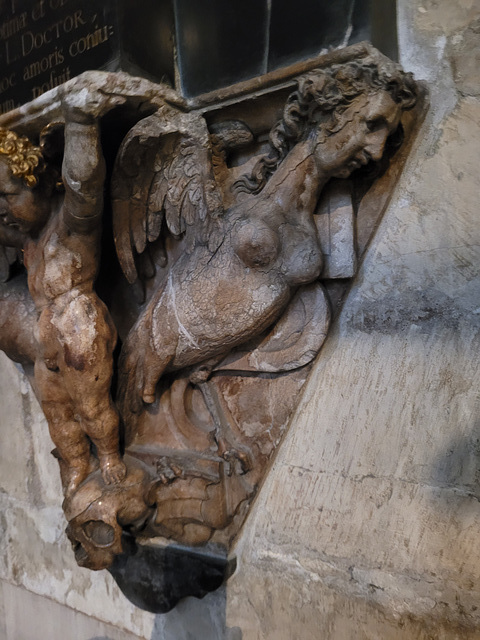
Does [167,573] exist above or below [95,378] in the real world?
below

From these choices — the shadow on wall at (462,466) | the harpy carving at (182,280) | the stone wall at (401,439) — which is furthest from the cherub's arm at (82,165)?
the shadow on wall at (462,466)

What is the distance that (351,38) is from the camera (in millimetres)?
1306

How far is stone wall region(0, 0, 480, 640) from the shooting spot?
1256 millimetres

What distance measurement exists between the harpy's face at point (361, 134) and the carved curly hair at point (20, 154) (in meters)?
0.77

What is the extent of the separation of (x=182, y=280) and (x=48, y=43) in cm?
79

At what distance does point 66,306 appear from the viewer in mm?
1481

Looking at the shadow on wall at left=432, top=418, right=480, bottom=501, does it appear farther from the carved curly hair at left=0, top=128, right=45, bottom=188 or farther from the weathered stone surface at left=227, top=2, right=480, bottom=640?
the carved curly hair at left=0, top=128, right=45, bottom=188

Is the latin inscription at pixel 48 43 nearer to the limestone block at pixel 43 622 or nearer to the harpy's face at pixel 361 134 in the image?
the harpy's face at pixel 361 134

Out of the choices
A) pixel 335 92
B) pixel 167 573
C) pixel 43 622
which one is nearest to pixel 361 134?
pixel 335 92

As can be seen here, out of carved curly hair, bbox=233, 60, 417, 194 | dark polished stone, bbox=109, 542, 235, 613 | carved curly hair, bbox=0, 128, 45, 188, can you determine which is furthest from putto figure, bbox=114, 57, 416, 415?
dark polished stone, bbox=109, 542, 235, 613

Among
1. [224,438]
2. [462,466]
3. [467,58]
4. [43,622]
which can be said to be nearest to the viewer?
[462,466]

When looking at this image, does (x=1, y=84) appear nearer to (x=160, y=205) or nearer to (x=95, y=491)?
(x=160, y=205)

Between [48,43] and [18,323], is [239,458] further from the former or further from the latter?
[48,43]

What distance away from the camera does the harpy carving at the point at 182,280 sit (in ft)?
4.44
